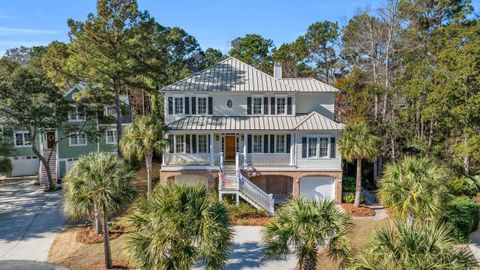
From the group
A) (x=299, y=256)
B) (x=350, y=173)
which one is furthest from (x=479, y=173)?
(x=299, y=256)

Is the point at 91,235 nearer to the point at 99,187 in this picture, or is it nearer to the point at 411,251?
the point at 99,187

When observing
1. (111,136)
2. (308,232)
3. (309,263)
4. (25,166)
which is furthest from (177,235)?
(25,166)

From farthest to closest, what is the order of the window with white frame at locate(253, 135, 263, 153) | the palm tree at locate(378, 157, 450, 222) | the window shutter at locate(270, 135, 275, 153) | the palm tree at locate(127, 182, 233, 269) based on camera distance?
the window with white frame at locate(253, 135, 263, 153)
the window shutter at locate(270, 135, 275, 153)
the palm tree at locate(378, 157, 450, 222)
the palm tree at locate(127, 182, 233, 269)

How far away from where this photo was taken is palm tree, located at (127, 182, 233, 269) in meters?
11.3

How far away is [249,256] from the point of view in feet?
55.8

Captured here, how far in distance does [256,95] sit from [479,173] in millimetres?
17879

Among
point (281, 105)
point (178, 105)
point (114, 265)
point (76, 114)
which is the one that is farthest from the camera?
point (76, 114)

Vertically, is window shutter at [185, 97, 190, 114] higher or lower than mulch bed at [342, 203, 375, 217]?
higher

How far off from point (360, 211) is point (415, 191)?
25.7 feet

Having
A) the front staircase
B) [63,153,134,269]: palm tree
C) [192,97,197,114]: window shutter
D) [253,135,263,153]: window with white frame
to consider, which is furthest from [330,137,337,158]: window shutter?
[63,153,134,269]: palm tree

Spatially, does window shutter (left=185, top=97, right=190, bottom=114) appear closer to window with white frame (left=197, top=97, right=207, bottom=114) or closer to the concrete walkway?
window with white frame (left=197, top=97, right=207, bottom=114)

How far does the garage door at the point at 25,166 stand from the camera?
32938 millimetres

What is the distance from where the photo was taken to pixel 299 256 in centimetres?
1216

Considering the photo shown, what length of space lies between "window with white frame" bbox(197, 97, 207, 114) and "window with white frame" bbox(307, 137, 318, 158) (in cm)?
792
